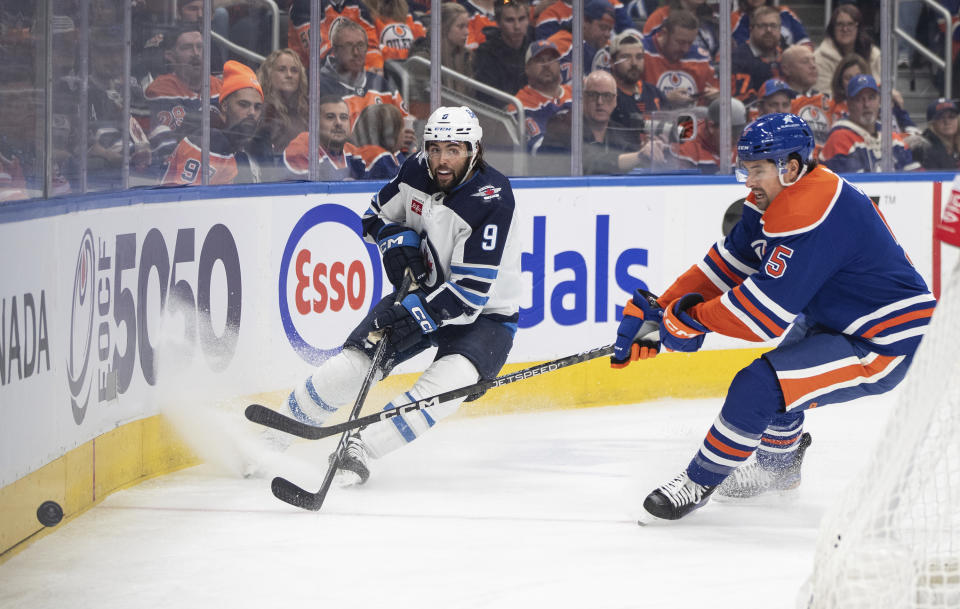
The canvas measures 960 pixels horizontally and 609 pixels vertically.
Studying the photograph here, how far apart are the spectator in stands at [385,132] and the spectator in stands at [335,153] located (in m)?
0.04

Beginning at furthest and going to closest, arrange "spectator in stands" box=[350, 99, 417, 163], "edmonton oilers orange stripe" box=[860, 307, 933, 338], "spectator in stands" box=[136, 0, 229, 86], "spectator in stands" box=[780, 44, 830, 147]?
"spectator in stands" box=[780, 44, 830, 147] → "spectator in stands" box=[350, 99, 417, 163] → "spectator in stands" box=[136, 0, 229, 86] → "edmonton oilers orange stripe" box=[860, 307, 933, 338]

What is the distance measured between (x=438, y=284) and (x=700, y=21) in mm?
2370

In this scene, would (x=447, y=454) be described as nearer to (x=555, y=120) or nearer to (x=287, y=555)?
(x=287, y=555)

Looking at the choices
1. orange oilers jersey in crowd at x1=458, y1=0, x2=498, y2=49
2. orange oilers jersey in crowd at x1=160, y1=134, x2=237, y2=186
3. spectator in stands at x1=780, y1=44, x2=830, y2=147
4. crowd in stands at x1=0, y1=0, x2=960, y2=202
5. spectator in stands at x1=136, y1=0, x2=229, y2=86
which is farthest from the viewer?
spectator in stands at x1=780, y1=44, x2=830, y2=147

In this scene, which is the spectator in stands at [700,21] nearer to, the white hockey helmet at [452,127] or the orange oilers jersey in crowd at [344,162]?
the orange oilers jersey in crowd at [344,162]

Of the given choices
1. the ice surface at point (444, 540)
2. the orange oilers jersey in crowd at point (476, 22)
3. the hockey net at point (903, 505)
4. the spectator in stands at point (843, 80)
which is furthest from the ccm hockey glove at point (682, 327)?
the spectator in stands at point (843, 80)

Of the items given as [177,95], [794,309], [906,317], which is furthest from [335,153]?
[906,317]

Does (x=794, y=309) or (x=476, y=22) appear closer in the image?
(x=794, y=309)

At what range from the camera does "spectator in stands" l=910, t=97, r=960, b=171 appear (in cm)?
595

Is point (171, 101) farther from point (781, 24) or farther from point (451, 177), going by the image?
point (781, 24)

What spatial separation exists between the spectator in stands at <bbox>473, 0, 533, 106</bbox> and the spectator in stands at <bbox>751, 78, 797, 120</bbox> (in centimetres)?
108

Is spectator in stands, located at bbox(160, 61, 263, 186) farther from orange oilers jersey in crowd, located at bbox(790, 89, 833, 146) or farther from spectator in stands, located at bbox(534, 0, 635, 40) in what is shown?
orange oilers jersey in crowd, located at bbox(790, 89, 833, 146)

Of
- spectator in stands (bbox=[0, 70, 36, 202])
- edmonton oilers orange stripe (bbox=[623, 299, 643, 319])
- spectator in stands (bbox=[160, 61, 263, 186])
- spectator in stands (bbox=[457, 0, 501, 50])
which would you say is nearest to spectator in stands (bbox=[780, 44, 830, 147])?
spectator in stands (bbox=[457, 0, 501, 50])

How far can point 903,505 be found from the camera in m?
2.20
